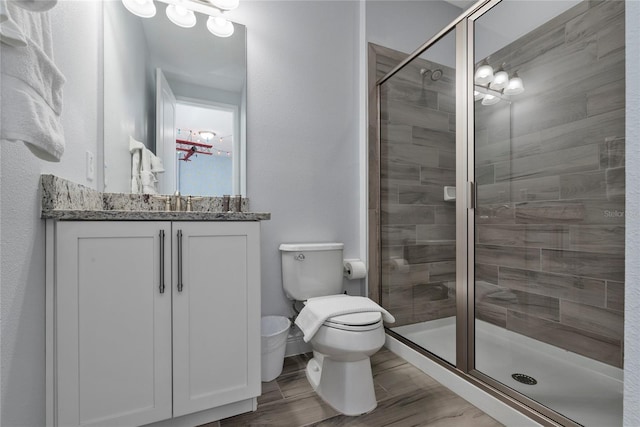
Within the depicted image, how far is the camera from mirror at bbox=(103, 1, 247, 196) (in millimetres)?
1542

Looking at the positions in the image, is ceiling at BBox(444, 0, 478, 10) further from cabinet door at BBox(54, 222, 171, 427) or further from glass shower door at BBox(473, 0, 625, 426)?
cabinet door at BBox(54, 222, 171, 427)

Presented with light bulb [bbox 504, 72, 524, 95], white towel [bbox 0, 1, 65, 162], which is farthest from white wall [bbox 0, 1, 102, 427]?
light bulb [bbox 504, 72, 524, 95]

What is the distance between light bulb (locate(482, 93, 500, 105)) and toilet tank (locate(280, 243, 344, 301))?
1.20 m

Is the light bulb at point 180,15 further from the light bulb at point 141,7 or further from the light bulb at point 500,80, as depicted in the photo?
the light bulb at point 500,80

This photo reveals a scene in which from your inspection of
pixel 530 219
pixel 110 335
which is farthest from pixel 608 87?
pixel 110 335

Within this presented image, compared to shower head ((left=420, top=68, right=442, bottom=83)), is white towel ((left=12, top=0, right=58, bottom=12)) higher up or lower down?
lower down

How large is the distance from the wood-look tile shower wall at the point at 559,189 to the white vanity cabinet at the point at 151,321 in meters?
→ 1.23

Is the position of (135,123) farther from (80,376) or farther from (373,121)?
(373,121)

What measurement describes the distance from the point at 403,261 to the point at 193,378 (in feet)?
4.80

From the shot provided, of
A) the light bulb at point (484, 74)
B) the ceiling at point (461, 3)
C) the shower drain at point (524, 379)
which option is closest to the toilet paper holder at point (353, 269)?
the shower drain at point (524, 379)

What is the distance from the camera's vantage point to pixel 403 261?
207 cm

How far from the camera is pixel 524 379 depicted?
147 centimetres
